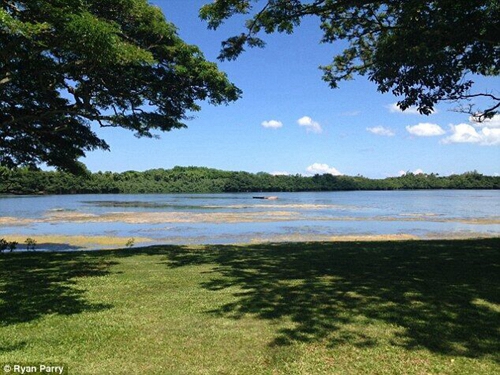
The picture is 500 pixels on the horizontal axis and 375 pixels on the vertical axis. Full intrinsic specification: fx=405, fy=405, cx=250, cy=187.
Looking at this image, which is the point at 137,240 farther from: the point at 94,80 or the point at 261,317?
the point at 261,317

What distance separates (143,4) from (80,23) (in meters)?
5.87

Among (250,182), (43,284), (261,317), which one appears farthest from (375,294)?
(250,182)

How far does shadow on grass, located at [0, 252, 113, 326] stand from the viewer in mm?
6992

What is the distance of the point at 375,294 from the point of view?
7555 millimetres

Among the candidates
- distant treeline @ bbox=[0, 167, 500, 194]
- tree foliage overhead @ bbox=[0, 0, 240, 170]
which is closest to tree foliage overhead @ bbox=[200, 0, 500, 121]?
tree foliage overhead @ bbox=[0, 0, 240, 170]

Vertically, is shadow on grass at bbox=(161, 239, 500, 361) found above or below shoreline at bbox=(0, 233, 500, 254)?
above

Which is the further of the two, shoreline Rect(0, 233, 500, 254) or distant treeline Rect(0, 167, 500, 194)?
distant treeline Rect(0, 167, 500, 194)

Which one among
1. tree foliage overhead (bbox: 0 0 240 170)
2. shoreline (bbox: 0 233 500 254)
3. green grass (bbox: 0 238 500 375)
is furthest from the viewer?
shoreline (bbox: 0 233 500 254)

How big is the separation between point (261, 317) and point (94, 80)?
1060 centimetres

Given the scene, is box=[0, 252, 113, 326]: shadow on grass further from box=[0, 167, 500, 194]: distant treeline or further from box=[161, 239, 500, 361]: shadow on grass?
box=[0, 167, 500, 194]: distant treeline

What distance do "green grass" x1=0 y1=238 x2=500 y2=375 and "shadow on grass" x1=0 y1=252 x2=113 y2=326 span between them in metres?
0.04

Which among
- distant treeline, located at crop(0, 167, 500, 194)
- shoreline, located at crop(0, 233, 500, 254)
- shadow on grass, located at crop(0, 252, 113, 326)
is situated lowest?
shoreline, located at crop(0, 233, 500, 254)

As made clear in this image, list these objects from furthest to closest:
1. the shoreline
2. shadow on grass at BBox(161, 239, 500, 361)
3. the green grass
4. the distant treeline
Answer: the distant treeline → the shoreline → shadow on grass at BBox(161, 239, 500, 361) → the green grass

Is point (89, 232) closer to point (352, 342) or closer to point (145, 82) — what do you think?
point (145, 82)
